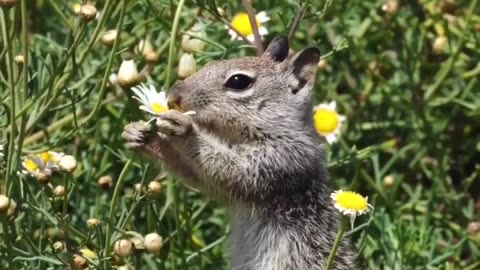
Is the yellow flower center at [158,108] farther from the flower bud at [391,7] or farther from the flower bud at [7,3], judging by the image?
the flower bud at [391,7]

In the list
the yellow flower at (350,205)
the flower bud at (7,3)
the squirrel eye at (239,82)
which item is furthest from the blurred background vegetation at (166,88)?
the yellow flower at (350,205)

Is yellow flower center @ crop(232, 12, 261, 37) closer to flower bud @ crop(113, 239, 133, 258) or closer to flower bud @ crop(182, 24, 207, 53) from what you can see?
flower bud @ crop(182, 24, 207, 53)


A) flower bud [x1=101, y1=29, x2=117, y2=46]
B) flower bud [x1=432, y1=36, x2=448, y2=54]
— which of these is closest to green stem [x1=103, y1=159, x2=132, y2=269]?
flower bud [x1=101, y1=29, x2=117, y2=46]

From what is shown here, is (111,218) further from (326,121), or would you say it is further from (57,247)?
(326,121)

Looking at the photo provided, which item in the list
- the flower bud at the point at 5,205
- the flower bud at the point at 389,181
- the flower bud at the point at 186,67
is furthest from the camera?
the flower bud at the point at 389,181

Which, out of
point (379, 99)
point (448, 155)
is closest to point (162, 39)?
point (379, 99)

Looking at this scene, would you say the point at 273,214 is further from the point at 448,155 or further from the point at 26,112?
the point at 448,155

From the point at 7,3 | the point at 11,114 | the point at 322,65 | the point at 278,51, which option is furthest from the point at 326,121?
the point at 7,3
